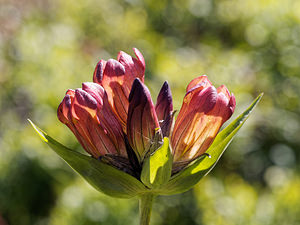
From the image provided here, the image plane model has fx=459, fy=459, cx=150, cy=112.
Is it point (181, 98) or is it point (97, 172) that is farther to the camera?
point (181, 98)

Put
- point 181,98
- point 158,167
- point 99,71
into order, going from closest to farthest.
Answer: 1. point 158,167
2. point 99,71
3. point 181,98

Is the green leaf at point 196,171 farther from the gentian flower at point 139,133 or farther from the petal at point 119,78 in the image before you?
the petal at point 119,78

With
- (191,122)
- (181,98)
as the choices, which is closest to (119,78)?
(191,122)

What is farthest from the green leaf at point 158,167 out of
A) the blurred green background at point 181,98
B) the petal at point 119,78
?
the blurred green background at point 181,98

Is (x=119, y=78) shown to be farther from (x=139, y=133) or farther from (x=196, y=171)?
(x=196, y=171)

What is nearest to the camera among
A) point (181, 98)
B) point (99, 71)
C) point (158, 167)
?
point (158, 167)

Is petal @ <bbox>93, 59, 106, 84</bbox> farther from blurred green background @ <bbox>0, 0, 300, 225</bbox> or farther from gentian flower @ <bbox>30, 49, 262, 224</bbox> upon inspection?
blurred green background @ <bbox>0, 0, 300, 225</bbox>

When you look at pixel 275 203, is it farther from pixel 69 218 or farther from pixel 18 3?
pixel 18 3
